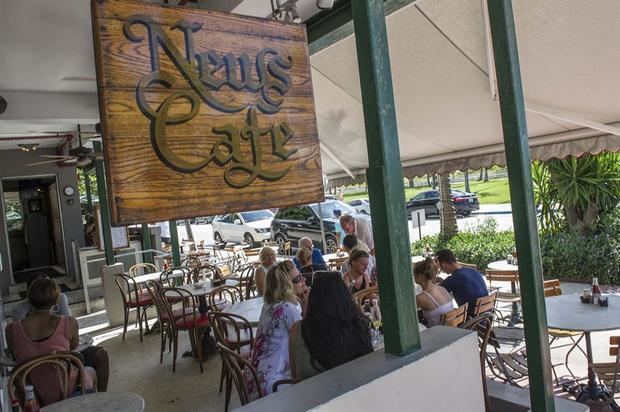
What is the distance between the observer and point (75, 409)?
256 centimetres

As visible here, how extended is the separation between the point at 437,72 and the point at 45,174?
9.02 meters

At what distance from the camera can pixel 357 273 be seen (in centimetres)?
519

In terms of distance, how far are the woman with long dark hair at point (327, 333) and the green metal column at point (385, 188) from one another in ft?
2.26

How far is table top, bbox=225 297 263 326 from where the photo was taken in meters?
4.17

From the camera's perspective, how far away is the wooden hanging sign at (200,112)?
1359mm

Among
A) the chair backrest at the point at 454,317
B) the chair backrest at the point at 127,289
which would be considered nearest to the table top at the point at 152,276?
→ the chair backrest at the point at 127,289

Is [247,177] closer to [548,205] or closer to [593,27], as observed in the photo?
[593,27]

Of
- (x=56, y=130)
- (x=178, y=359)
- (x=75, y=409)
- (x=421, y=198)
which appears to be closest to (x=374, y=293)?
(x=178, y=359)

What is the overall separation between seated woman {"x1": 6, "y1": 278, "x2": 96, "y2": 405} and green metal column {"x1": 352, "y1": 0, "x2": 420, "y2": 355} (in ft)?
8.29

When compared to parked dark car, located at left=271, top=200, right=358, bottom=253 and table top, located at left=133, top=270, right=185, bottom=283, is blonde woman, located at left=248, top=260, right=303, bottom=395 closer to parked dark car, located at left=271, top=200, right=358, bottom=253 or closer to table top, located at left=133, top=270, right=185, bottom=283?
table top, located at left=133, top=270, right=185, bottom=283

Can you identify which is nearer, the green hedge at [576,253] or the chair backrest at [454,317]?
the chair backrest at [454,317]

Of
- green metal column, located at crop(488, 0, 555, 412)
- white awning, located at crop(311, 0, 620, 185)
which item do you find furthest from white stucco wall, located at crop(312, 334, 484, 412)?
white awning, located at crop(311, 0, 620, 185)

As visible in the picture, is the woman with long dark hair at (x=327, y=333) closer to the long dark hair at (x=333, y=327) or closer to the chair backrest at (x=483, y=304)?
the long dark hair at (x=333, y=327)

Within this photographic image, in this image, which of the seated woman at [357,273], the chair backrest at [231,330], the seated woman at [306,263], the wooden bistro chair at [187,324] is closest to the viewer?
the chair backrest at [231,330]
